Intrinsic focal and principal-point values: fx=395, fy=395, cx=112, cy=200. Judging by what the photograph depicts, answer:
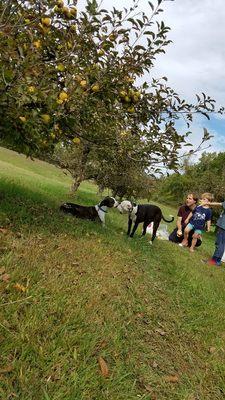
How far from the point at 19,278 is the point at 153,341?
2.05 metres

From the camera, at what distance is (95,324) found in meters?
4.93

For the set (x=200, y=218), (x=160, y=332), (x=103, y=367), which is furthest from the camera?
(x=200, y=218)

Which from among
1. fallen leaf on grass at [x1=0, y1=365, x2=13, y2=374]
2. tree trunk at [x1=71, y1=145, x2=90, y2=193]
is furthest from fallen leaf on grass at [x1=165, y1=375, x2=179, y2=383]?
tree trunk at [x1=71, y1=145, x2=90, y2=193]

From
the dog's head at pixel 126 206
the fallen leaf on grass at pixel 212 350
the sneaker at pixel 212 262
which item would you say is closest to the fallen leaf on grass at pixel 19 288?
the fallen leaf on grass at pixel 212 350

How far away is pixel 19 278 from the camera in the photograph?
17.0 feet

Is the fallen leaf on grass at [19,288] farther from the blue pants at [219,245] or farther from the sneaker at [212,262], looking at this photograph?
the blue pants at [219,245]

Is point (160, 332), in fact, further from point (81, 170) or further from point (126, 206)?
point (81, 170)

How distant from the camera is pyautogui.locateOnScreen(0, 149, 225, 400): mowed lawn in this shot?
396cm

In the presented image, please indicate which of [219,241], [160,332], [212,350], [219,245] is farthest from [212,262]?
[160,332]

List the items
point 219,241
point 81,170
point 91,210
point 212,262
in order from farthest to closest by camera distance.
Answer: point 81,170 < point 212,262 < point 219,241 < point 91,210

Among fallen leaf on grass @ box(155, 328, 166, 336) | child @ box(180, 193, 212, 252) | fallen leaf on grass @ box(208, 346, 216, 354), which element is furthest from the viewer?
child @ box(180, 193, 212, 252)

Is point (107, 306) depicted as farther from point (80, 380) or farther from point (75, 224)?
point (75, 224)

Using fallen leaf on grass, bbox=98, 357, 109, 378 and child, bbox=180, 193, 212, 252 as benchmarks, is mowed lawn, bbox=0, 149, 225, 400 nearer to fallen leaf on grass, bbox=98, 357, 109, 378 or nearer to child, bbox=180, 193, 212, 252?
fallen leaf on grass, bbox=98, 357, 109, 378

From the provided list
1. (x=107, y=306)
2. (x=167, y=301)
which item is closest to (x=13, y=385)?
(x=107, y=306)
